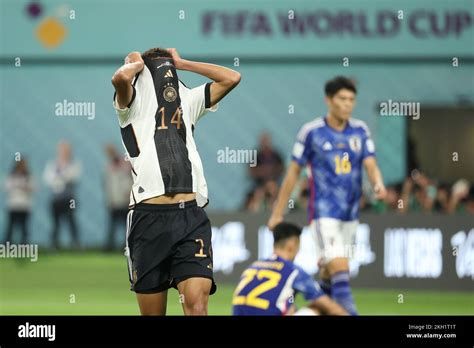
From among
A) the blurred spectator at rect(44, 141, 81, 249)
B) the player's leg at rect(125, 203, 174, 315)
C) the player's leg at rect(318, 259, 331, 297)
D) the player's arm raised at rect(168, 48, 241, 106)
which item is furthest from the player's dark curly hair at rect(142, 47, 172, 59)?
the blurred spectator at rect(44, 141, 81, 249)

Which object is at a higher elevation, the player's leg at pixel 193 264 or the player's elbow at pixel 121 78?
the player's elbow at pixel 121 78

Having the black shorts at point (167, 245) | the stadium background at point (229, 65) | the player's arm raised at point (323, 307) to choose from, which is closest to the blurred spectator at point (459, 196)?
the stadium background at point (229, 65)

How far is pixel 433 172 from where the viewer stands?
72.4ft

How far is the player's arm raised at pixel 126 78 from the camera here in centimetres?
776

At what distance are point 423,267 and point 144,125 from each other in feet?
26.2

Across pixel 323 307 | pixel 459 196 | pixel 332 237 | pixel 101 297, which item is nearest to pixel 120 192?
pixel 459 196

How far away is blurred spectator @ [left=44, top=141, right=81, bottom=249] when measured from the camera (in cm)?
2214

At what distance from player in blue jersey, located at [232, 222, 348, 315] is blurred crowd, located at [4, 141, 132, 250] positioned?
13275mm

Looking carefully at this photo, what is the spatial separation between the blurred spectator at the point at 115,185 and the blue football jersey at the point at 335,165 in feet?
35.8

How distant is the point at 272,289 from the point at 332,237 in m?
2.75

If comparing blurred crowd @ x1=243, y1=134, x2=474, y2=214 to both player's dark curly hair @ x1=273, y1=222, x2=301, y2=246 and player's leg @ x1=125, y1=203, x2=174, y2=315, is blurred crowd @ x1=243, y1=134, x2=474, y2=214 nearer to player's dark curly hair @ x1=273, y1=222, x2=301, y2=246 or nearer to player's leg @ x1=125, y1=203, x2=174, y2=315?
player's dark curly hair @ x1=273, y1=222, x2=301, y2=246

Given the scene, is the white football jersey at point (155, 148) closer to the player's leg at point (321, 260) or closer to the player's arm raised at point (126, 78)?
the player's arm raised at point (126, 78)
